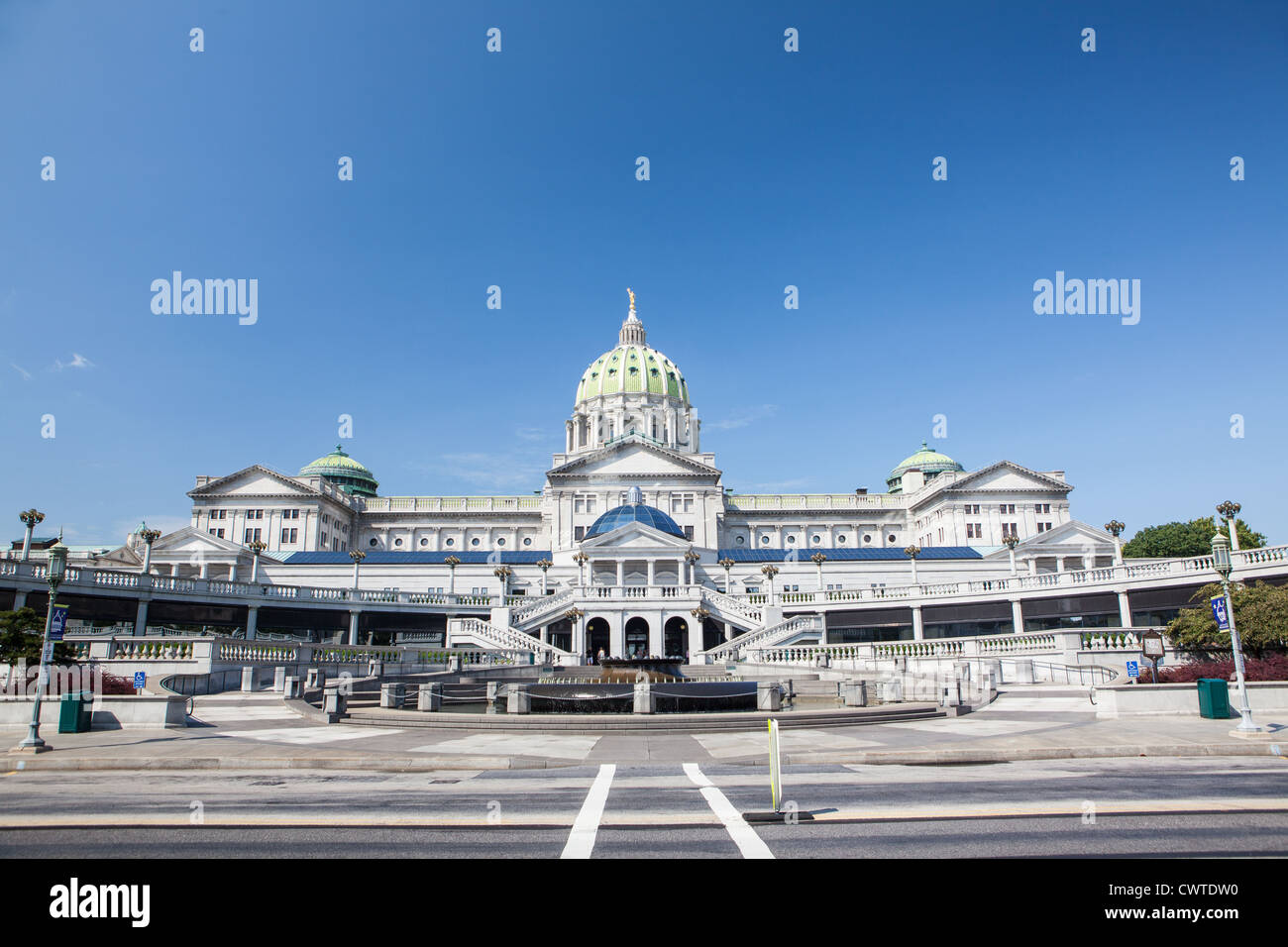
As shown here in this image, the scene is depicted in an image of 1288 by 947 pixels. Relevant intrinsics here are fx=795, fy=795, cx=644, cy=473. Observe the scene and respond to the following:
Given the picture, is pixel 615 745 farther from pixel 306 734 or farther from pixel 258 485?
pixel 258 485

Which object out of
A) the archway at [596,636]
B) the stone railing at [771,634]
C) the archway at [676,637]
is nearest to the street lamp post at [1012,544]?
the stone railing at [771,634]

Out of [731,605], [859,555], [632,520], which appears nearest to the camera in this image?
Result: [731,605]

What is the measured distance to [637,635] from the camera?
73.6 meters

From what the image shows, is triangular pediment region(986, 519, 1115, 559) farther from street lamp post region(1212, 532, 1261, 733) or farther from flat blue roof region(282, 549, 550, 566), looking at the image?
street lamp post region(1212, 532, 1261, 733)

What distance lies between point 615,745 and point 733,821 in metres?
10.0

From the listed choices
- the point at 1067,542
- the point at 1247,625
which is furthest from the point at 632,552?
the point at 1247,625

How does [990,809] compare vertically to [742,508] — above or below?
below

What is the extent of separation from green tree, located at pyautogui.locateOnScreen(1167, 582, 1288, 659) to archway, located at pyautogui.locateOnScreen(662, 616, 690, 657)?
44.7 metres

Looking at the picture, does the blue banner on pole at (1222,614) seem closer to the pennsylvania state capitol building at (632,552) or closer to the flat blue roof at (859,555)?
the pennsylvania state capitol building at (632,552)

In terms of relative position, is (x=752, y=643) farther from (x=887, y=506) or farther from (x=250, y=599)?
(x=887, y=506)

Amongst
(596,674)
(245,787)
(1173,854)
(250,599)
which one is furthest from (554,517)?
(1173,854)
